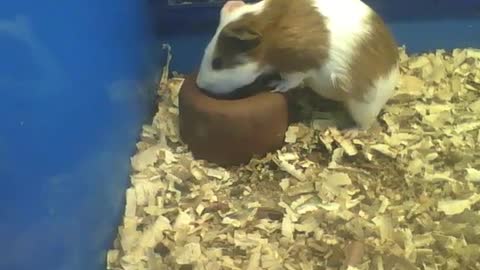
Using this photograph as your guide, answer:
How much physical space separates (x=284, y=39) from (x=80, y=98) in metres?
0.73

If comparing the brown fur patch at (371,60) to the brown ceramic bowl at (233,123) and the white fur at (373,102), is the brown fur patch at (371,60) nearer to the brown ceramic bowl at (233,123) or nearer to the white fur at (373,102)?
the white fur at (373,102)

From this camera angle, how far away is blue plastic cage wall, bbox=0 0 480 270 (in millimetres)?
1427

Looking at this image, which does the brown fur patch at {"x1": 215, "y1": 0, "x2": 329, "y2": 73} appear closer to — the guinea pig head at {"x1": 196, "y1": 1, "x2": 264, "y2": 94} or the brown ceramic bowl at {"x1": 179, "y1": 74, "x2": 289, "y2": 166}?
the guinea pig head at {"x1": 196, "y1": 1, "x2": 264, "y2": 94}

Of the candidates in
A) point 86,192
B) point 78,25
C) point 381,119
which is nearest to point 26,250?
point 86,192

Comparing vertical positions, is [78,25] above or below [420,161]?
above

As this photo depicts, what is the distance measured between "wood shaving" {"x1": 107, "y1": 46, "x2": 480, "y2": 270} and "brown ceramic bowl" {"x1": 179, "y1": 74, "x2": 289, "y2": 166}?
0.04m

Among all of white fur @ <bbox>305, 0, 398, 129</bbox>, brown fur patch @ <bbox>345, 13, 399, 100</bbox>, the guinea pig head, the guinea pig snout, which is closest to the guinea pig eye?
the guinea pig head

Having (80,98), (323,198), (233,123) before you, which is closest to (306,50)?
(233,123)

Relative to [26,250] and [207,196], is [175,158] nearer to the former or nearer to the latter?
[207,196]

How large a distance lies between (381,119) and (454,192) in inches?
16.3

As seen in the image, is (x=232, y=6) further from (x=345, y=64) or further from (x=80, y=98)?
(x=80, y=98)

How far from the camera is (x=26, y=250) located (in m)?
1.46

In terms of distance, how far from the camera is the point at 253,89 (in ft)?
7.89

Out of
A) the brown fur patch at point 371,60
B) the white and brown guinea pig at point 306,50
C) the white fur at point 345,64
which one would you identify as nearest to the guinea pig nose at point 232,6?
the white and brown guinea pig at point 306,50
